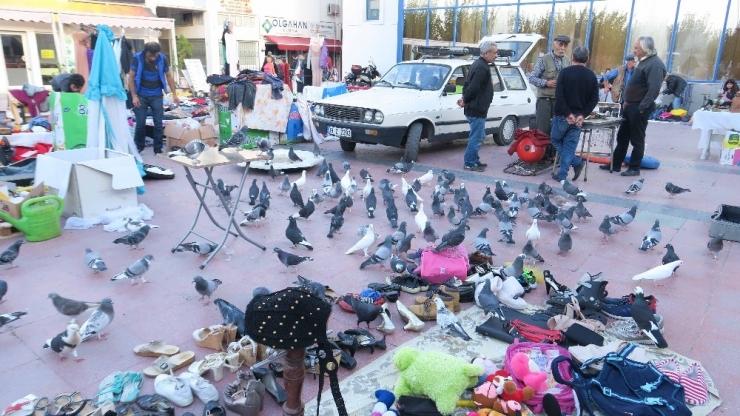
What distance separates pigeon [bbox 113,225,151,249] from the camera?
4.96m

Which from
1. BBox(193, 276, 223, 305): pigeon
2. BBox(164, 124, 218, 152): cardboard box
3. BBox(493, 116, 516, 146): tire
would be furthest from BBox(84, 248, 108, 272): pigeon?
BBox(493, 116, 516, 146): tire

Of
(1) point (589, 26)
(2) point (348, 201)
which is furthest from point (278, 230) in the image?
(1) point (589, 26)

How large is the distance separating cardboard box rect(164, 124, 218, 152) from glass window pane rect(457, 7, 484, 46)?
12.6 metres

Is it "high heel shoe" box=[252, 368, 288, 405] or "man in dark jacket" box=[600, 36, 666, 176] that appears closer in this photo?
"high heel shoe" box=[252, 368, 288, 405]

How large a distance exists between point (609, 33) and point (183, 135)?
46.4 ft

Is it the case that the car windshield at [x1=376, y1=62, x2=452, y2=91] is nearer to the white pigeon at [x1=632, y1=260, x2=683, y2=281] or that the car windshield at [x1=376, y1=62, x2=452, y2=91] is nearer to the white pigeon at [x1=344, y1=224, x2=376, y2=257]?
the white pigeon at [x1=344, y1=224, x2=376, y2=257]

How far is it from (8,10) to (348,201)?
1810 centimetres

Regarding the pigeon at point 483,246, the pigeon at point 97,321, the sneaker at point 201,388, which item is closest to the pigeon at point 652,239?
the pigeon at point 483,246

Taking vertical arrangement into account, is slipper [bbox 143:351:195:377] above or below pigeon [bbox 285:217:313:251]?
below

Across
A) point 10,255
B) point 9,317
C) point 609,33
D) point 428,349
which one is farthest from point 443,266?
point 609,33

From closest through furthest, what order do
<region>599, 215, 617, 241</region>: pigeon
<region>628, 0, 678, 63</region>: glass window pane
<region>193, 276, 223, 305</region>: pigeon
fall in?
<region>193, 276, 223, 305</region>: pigeon, <region>599, 215, 617, 241</region>: pigeon, <region>628, 0, 678, 63</region>: glass window pane

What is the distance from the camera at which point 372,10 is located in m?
21.2

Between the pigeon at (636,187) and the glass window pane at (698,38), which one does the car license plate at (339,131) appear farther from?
the glass window pane at (698,38)

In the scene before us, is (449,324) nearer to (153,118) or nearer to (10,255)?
(10,255)
